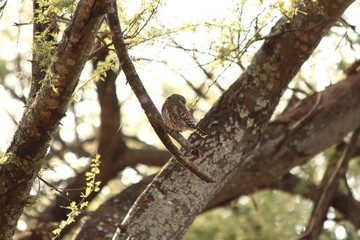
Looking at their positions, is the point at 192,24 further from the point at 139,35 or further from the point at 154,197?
the point at 154,197

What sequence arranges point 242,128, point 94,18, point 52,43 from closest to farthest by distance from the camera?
1. point 94,18
2. point 52,43
3. point 242,128

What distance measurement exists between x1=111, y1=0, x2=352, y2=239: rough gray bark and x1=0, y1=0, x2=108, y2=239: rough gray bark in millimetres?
740

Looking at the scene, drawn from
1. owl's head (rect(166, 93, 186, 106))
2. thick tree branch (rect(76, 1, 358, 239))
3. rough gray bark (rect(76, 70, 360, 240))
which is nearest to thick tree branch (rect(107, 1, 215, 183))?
thick tree branch (rect(76, 1, 358, 239))

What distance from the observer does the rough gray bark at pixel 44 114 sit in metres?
3.58

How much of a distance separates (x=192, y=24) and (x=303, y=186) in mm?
4053

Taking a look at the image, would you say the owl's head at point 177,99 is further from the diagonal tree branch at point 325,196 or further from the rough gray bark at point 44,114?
the diagonal tree branch at point 325,196

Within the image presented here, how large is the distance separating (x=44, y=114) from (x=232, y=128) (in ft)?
4.97

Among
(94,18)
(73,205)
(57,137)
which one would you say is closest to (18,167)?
(73,205)

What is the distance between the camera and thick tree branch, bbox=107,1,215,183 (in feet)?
11.8

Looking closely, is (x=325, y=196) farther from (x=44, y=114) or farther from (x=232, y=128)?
(x=44, y=114)

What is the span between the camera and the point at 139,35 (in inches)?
167

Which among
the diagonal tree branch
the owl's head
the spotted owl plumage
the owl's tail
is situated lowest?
the diagonal tree branch

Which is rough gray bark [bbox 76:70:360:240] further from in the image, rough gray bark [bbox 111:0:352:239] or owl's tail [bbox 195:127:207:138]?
owl's tail [bbox 195:127:207:138]

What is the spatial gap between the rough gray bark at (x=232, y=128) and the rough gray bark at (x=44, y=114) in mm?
740
